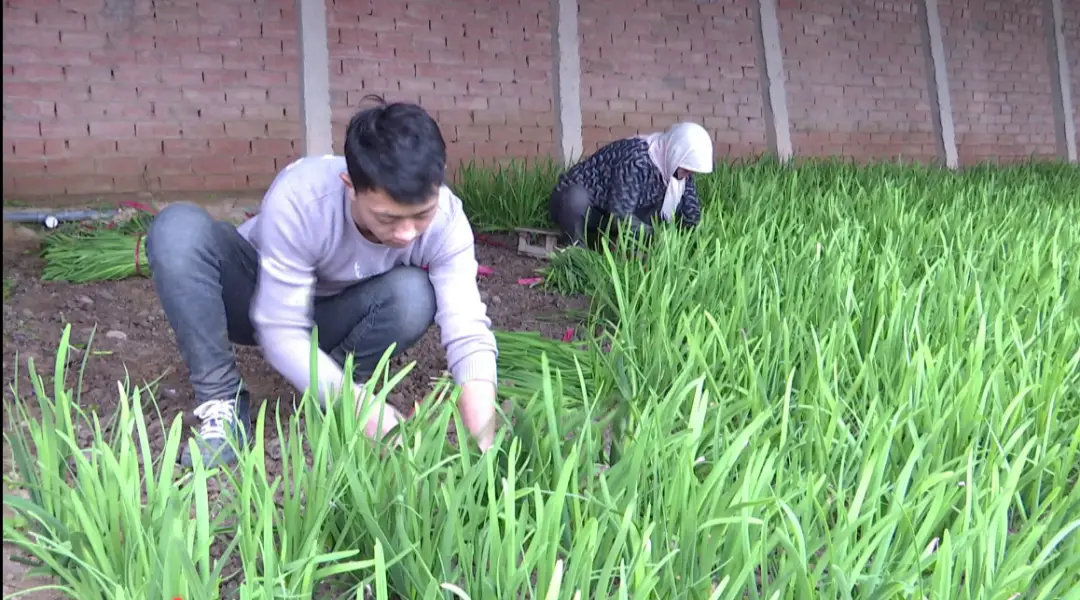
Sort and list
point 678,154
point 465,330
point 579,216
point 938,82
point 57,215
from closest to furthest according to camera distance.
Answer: point 465,330 → point 678,154 → point 579,216 → point 57,215 → point 938,82

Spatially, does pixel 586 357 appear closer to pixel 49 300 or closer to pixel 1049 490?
pixel 1049 490

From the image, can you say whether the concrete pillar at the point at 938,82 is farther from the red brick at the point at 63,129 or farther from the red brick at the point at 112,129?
the red brick at the point at 63,129

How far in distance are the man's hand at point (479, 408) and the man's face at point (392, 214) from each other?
26cm

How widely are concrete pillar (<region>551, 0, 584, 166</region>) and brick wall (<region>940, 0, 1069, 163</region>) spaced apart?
12.7 ft

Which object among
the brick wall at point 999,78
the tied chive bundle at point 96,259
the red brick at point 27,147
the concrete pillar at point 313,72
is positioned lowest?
the tied chive bundle at point 96,259

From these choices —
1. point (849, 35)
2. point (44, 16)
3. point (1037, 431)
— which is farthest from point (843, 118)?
point (1037, 431)

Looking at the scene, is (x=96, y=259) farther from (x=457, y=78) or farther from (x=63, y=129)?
(x=457, y=78)

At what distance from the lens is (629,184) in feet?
9.89

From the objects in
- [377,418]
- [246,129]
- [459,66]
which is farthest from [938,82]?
[377,418]

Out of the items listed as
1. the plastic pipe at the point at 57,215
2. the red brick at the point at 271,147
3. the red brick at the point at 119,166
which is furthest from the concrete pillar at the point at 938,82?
the plastic pipe at the point at 57,215

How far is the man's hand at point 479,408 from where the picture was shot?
1191 millimetres

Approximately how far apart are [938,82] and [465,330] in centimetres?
698

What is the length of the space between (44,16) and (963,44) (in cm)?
703

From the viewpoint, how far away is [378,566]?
2.40ft
